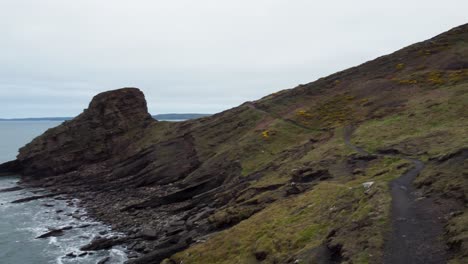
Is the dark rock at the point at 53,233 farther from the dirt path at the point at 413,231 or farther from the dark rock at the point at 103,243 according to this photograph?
the dirt path at the point at 413,231

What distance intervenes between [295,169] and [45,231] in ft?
129

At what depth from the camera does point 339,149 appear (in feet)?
179

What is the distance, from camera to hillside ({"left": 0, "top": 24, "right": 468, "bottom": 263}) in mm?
29016

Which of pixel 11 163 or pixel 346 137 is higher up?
pixel 11 163

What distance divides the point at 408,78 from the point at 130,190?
61096 millimetres

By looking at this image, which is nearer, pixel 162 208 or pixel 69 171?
pixel 162 208

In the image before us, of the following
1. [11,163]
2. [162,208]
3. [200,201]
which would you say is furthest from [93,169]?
[200,201]

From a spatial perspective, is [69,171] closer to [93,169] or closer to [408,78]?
[93,169]

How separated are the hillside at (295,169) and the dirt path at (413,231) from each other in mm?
103

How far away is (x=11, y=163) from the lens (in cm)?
12250

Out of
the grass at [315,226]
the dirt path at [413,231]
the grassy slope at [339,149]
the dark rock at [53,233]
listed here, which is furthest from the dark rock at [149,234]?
the dirt path at [413,231]

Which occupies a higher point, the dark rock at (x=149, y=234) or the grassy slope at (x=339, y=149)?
the grassy slope at (x=339, y=149)

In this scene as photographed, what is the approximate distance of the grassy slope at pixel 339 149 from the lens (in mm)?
30250

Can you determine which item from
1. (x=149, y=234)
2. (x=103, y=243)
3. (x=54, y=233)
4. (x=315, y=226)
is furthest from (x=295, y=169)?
(x=54, y=233)
